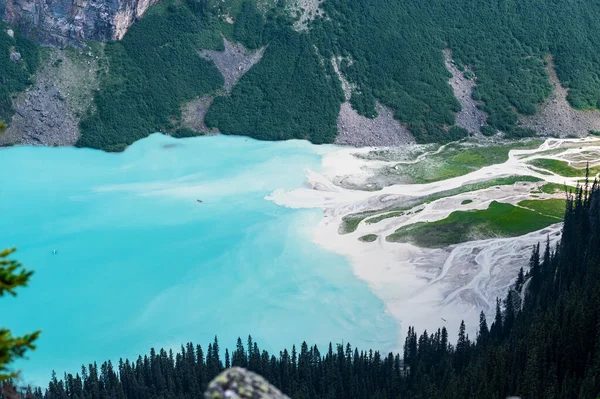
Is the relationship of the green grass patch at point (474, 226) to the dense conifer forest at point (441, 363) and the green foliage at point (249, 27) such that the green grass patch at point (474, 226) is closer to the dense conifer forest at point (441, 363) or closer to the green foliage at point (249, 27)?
the dense conifer forest at point (441, 363)

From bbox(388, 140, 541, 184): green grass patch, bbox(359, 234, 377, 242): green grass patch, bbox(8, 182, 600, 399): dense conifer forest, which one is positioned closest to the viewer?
bbox(8, 182, 600, 399): dense conifer forest

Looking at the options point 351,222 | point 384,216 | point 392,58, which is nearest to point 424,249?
point 384,216

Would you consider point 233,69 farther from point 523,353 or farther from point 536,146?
point 523,353

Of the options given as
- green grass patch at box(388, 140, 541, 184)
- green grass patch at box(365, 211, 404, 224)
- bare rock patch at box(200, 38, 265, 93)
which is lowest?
green grass patch at box(365, 211, 404, 224)

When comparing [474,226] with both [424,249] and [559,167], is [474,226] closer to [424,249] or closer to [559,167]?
[424,249]

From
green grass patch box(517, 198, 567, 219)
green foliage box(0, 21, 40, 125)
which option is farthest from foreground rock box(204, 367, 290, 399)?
green foliage box(0, 21, 40, 125)

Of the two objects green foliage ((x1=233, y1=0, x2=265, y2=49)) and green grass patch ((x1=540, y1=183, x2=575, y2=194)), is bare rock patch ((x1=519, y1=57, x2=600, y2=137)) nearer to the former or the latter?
green grass patch ((x1=540, y1=183, x2=575, y2=194))

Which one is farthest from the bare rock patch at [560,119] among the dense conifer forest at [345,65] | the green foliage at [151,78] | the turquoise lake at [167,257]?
the green foliage at [151,78]
